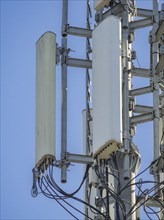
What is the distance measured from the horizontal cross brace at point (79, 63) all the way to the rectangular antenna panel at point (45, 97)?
0.33 m

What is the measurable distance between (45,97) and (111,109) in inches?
71.6

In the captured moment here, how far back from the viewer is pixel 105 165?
A: 2134cm

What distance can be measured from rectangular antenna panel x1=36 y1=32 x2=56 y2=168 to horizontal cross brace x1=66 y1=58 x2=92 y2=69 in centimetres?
33

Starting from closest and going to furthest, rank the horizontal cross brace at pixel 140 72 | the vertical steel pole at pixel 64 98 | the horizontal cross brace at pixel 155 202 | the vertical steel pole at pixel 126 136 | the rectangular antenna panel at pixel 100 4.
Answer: the vertical steel pole at pixel 126 136 → the vertical steel pole at pixel 64 98 → the horizontal cross brace at pixel 155 202 → the horizontal cross brace at pixel 140 72 → the rectangular antenna panel at pixel 100 4

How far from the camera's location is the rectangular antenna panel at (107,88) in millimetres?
20891

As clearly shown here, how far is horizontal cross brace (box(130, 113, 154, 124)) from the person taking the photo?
2192cm

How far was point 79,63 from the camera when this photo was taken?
22703 millimetres

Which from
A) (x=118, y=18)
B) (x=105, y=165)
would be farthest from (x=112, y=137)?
(x=118, y=18)

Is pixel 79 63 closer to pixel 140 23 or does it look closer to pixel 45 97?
pixel 45 97

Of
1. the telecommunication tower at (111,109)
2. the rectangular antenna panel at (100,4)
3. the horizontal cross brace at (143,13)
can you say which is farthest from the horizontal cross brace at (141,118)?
the rectangular antenna panel at (100,4)

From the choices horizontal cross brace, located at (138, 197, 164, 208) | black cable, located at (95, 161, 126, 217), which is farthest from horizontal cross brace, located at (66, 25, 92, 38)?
horizontal cross brace, located at (138, 197, 164, 208)

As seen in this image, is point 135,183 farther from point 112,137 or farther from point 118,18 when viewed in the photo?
point 118,18

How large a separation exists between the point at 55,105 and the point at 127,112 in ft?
4.98

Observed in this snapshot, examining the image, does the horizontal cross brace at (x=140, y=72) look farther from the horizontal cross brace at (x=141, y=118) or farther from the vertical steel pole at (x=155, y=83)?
the horizontal cross brace at (x=141, y=118)
